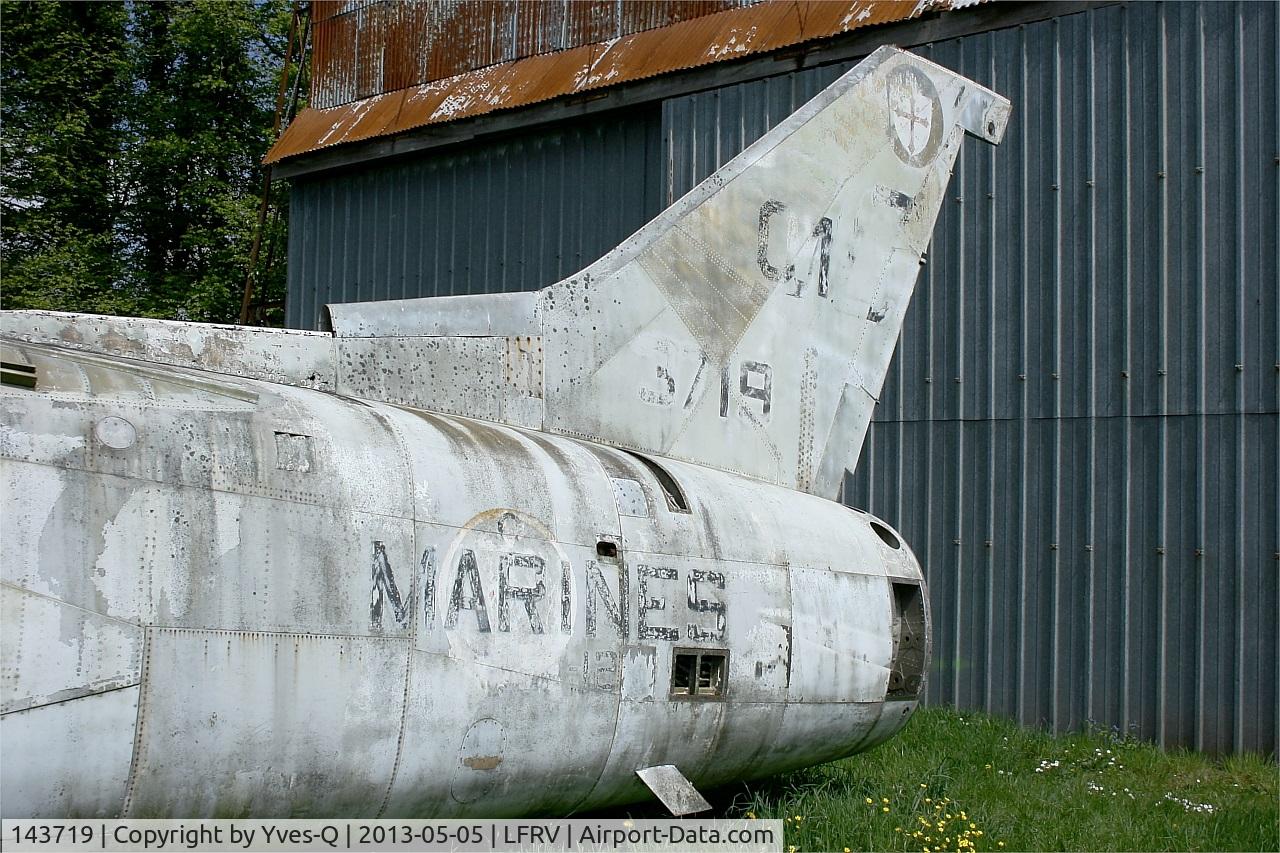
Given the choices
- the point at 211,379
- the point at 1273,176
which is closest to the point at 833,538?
the point at 211,379

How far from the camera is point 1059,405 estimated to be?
11.1 meters

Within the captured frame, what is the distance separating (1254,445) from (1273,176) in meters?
2.35

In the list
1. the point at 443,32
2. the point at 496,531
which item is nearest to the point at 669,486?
the point at 496,531

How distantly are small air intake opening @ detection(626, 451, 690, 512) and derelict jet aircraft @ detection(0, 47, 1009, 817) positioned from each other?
0.02 m

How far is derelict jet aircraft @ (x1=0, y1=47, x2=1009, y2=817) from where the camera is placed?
4.07 meters

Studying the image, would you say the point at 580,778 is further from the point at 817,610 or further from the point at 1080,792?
the point at 1080,792

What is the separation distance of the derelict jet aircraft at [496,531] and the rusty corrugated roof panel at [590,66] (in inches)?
176

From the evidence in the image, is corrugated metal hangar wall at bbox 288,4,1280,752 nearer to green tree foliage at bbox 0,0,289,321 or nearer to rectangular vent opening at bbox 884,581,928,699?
rectangular vent opening at bbox 884,581,928,699

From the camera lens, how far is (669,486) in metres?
6.24

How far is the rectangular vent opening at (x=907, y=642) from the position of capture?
7125mm

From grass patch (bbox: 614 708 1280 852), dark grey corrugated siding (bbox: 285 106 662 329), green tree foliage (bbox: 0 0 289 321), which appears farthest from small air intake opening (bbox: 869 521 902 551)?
green tree foliage (bbox: 0 0 289 321)

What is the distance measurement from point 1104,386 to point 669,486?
6.31 metres
